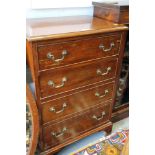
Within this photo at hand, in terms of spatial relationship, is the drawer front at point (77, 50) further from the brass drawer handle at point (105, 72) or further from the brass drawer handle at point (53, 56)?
the brass drawer handle at point (105, 72)

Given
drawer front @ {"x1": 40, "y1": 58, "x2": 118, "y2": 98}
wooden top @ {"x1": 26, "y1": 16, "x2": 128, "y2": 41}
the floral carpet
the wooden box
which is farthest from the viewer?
the floral carpet

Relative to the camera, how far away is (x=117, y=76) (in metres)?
1.38

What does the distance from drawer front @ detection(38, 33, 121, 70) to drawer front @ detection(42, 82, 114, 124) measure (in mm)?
267

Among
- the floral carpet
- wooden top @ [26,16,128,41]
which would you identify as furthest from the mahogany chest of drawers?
the floral carpet

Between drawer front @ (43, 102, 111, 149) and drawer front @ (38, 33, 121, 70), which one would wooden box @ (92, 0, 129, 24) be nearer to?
drawer front @ (38, 33, 121, 70)

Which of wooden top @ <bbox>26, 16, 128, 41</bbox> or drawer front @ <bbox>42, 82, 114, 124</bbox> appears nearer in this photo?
wooden top @ <bbox>26, 16, 128, 41</bbox>

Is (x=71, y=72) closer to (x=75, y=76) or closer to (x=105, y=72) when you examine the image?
(x=75, y=76)

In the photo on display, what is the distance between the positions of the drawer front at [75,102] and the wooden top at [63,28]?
0.43 m

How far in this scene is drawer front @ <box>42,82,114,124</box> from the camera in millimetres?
1137

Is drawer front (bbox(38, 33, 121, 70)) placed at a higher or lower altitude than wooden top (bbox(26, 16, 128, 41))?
lower

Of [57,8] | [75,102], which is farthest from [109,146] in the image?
[57,8]
